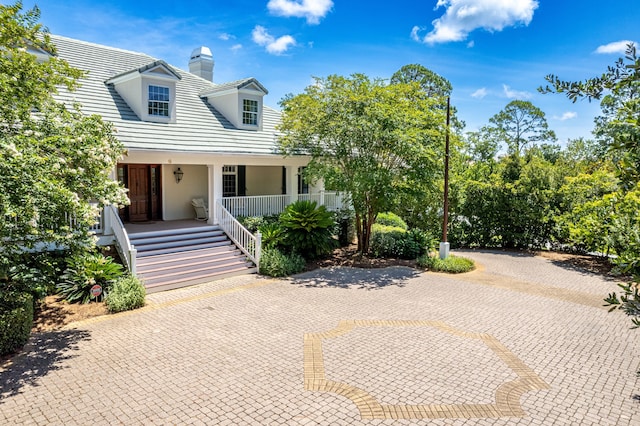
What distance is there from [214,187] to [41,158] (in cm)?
861

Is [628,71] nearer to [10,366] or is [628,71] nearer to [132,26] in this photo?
[10,366]

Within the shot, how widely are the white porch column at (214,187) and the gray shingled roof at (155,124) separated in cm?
78

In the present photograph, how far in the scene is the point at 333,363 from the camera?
7633mm

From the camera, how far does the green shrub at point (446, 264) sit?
15.4 metres

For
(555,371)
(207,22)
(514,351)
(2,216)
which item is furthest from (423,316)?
(207,22)

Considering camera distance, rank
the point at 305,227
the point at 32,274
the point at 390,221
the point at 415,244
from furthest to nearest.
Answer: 1. the point at 390,221
2. the point at 415,244
3. the point at 305,227
4. the point at 32,274

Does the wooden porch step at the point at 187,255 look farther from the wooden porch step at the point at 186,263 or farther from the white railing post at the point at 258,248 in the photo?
the white railing post at the point at 258,248

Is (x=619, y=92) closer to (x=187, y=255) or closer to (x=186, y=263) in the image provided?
(x=186, y=263)

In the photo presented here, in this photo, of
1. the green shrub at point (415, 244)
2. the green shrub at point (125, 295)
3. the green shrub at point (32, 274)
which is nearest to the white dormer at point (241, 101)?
the green shrub at point (415, 244)

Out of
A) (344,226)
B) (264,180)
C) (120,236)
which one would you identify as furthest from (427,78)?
(120,236)

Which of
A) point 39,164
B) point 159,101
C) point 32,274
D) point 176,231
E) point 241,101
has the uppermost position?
point 241,101

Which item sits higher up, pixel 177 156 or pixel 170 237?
pixel 177 156

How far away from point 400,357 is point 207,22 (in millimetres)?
13929

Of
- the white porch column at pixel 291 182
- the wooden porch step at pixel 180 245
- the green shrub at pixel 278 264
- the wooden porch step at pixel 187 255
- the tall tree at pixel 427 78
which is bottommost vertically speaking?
the green shrub at pixel 278 264
